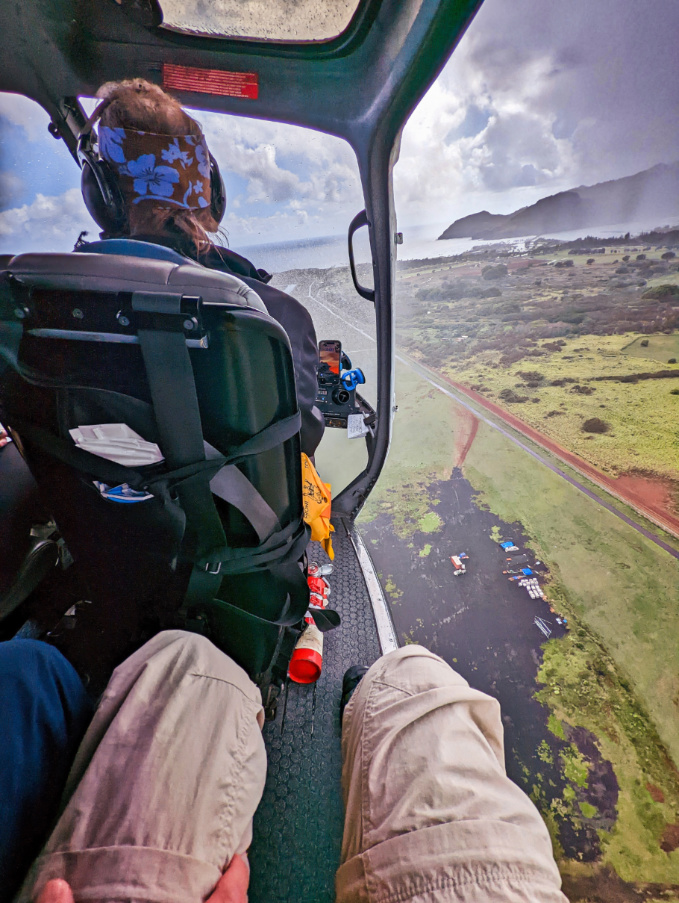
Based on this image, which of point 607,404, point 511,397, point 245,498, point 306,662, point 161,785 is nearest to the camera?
A: point 161,785

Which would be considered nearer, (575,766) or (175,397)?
(175,397)

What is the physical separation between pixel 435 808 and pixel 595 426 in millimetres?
1549

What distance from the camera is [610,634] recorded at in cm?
125

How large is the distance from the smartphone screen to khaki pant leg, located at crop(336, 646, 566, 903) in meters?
1.19

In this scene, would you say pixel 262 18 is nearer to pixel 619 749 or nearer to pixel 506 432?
pixel 506 432

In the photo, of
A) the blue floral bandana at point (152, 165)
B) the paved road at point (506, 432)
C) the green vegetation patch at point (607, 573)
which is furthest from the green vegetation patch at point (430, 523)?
the blue floral bandana at point (152, 165)

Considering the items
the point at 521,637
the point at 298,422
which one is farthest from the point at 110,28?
the point at 521,637

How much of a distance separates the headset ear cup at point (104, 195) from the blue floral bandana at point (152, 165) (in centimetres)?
3

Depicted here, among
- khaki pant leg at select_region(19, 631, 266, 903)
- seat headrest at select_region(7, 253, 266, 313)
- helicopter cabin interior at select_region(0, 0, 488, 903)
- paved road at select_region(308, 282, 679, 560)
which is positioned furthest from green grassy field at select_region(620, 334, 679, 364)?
khaki pant leg at select_region(19, 631, 266, 903)

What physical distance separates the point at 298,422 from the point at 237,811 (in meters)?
0.68

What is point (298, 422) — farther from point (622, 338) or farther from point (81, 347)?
point (622, 338)

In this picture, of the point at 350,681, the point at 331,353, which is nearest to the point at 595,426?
the point at 331,353

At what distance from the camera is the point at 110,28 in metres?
1.02

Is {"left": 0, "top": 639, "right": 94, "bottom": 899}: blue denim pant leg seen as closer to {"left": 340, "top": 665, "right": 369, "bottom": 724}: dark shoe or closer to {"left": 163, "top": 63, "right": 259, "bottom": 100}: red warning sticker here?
{"left": 340, "top": 665, "right": 369, "bottom": 724}: dark shoe
